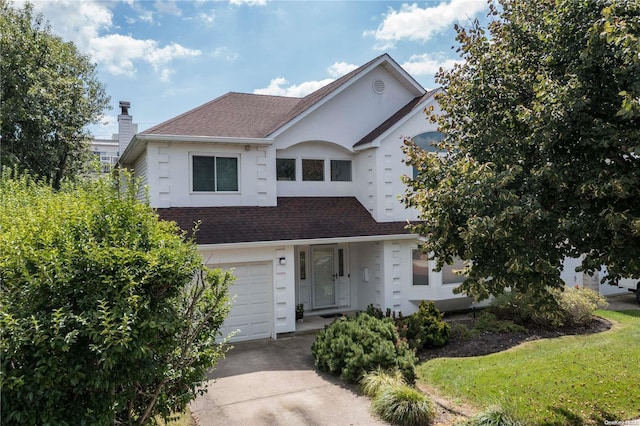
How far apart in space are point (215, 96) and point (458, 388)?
46.9ft

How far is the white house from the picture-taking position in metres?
12.5

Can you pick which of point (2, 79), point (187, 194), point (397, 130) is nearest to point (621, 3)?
point (397, 130)

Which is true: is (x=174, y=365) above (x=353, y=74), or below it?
below

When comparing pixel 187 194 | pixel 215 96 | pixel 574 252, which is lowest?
pixel 574 252

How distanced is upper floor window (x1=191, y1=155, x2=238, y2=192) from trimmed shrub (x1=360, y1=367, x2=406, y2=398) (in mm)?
7638

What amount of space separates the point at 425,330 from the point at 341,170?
7152 millimetres

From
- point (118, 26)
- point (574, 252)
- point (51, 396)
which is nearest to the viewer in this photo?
point (51, 396)

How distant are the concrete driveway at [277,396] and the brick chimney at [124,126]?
1340 centimetres

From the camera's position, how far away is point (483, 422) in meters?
6.54

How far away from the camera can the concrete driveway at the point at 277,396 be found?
7.33 meters

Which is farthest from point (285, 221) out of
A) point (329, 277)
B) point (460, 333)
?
point (460, 333)

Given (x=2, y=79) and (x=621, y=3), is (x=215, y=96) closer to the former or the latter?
(x=2, y=79)

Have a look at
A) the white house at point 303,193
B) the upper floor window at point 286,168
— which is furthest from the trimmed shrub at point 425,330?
the upper floor window at point 286,168

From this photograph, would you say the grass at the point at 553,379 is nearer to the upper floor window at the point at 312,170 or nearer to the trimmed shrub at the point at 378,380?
the trimmed shrub at the point at 378,380
